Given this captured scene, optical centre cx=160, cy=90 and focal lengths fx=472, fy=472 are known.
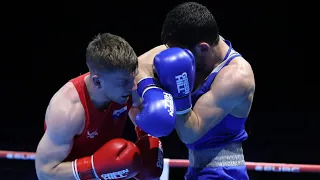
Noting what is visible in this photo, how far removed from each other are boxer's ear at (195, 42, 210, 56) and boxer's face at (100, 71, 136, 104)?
0.30m

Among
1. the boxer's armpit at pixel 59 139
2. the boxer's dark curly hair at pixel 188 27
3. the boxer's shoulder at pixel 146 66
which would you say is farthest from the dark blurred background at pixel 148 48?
the boxer's dark curly hair at pixel 188 27

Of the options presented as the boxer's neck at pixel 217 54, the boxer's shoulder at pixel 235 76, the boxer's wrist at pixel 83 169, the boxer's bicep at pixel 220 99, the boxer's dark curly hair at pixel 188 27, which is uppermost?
the boxer's dark curly hair at pixel 188 27

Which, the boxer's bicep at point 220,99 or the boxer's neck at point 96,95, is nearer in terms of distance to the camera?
the boxer's bicep at point 220,99

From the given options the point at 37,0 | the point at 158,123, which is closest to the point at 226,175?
the point at 158,123

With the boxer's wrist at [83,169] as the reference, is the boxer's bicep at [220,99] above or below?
above

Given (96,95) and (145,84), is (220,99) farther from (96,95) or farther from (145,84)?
(96,95)

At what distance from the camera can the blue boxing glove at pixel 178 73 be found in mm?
1849

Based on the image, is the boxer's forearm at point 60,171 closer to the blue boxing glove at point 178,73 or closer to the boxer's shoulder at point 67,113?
the boxer's shoulder at point 67,113

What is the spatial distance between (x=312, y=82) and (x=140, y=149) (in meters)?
3.94

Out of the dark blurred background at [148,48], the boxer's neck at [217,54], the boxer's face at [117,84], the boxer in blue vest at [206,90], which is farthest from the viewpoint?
the dark blurred background at [148,48]

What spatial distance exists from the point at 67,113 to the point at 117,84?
0.26m

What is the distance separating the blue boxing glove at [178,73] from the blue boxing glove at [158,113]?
4 centimetres

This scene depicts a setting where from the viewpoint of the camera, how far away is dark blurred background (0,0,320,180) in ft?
17.6

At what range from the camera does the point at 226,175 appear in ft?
6.87
